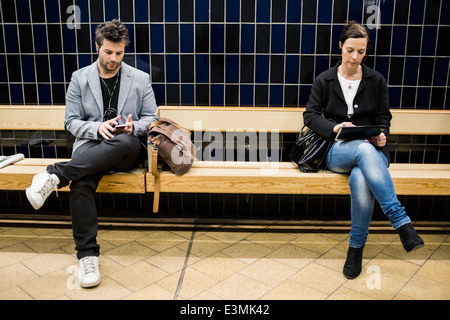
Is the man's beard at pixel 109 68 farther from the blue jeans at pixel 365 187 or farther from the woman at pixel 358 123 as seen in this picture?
the blue jeans at pixel 365 187

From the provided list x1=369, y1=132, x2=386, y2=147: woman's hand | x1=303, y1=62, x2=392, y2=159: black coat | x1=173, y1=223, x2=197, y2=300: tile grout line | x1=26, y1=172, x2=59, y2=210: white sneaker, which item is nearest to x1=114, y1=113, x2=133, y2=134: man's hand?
x1=26, y1=172, x2=59, y2=210: white sneaker

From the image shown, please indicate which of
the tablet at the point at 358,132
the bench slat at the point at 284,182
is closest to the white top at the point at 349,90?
the tablet at the point at 358,132

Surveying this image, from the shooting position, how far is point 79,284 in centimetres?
245

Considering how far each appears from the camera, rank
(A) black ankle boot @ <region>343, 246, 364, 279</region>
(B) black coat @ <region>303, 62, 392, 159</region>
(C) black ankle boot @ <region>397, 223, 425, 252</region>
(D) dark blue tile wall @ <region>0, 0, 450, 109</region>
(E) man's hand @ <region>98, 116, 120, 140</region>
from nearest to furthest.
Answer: (C) black ankle boot @ <region>397, 223, 425, 252</region> → (A) black ankle boot @ <region>343, 246, 364, 279</region> → (E) man's hand @ <region>98, 116, 120, 140</region> → (B) black coat @ <region>303, 62, 392, 159</region> → (D) dark blue tile wall @ <region>0, 0, 450, 109</region>

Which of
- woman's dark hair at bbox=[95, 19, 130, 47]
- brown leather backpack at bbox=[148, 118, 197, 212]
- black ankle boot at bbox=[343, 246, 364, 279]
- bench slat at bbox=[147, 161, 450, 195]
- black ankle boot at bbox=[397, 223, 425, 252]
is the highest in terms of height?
woman's dark hair at bbox=[95, 19, 130, 47]

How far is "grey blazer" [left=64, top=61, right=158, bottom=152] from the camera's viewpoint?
9.18 ft

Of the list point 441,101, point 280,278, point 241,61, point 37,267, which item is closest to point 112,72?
point 241,61

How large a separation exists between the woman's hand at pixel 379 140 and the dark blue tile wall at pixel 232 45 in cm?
83

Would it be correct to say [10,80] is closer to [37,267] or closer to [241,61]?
[37,267]

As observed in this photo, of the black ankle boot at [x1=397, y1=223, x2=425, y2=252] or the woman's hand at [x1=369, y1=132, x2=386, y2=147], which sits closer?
the black ankle boot at [x1=397, y1=223, x2=425, y2=252]

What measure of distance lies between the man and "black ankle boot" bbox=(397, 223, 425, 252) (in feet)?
5.59

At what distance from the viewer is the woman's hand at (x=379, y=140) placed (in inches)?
108

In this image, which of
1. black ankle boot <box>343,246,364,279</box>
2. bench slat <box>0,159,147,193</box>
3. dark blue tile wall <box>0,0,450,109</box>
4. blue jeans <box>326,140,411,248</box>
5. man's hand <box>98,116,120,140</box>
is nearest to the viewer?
blue jeans <box>326,140,411,248</box>

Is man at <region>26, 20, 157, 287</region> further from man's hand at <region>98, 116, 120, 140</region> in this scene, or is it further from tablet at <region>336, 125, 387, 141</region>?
tablet at <region>336, 125, 387, 141</region>
